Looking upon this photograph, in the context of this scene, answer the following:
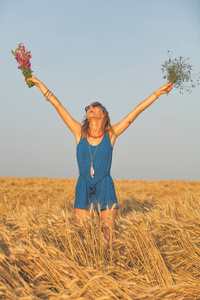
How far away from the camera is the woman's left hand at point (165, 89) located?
4164 mm

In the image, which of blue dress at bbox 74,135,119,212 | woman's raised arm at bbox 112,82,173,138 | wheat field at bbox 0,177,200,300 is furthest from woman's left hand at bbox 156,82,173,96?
wheat field at bbox 0,177,200,300

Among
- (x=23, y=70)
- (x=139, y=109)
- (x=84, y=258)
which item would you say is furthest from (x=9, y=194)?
(x=84, y=258)

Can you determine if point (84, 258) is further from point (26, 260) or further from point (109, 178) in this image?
point (109, 178)

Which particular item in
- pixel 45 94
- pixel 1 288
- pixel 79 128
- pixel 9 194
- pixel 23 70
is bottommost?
pixel 1 288

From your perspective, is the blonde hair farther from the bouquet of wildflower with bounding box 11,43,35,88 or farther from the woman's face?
the bouquet of wildflower with bounding box 11,43,35,88

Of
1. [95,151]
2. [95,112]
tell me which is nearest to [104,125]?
[95,112]

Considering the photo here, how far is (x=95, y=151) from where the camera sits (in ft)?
12.3

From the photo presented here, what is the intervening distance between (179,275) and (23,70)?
3350 mm

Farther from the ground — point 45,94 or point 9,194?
point 45,94

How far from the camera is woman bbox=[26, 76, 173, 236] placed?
368cm

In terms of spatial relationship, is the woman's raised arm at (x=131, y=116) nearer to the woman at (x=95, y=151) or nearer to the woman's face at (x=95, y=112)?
the woman at (x=95, y=151)

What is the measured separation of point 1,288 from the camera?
198 centimetres

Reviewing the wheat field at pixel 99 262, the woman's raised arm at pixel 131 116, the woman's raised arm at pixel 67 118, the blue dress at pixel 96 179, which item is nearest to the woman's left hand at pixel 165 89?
the woman's raised arm at pixel 131 116

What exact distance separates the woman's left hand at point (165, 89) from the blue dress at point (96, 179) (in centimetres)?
107
